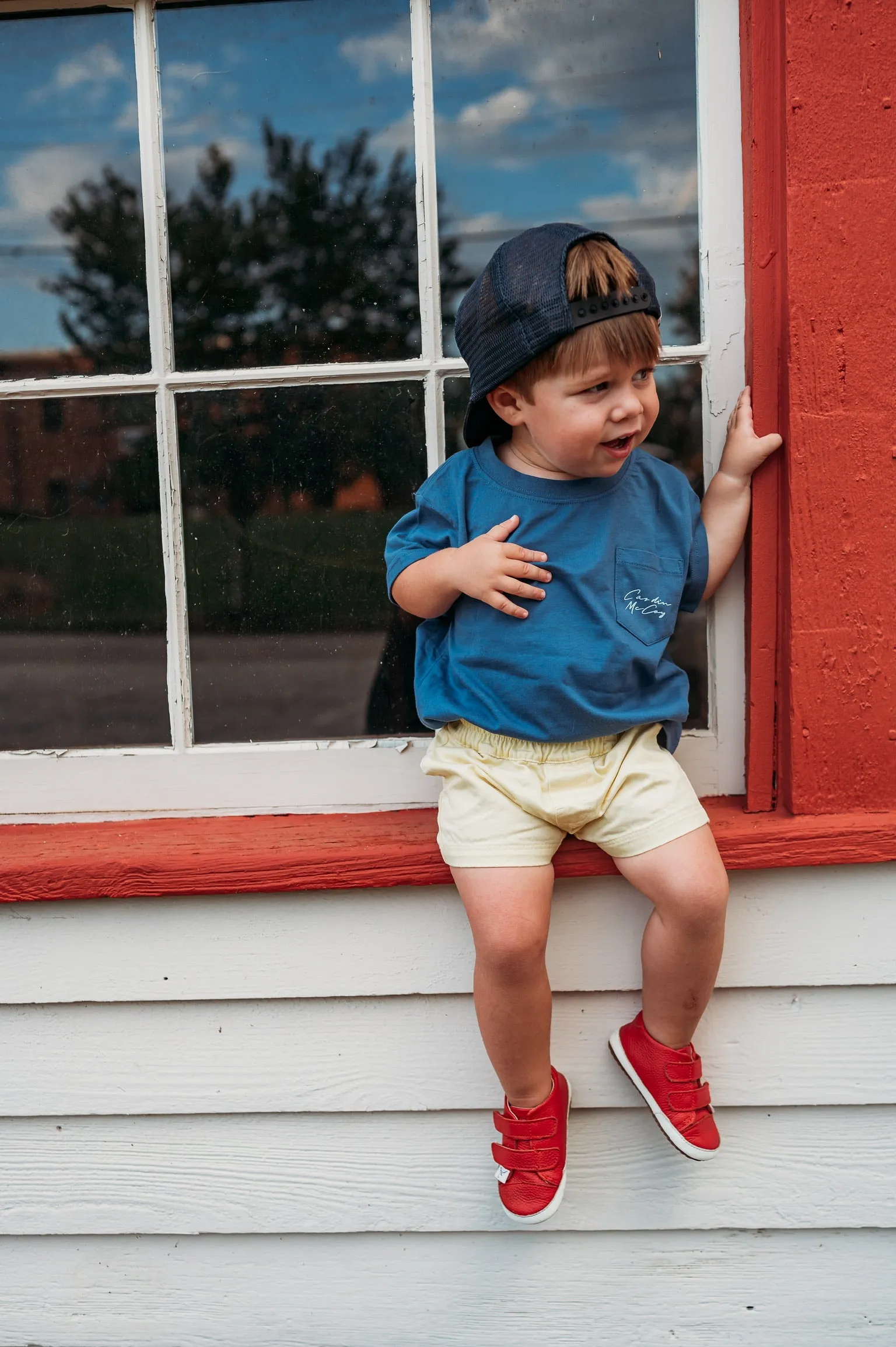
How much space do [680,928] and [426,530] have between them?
0.62 meters

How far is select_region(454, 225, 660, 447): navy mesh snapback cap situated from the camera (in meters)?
1.27

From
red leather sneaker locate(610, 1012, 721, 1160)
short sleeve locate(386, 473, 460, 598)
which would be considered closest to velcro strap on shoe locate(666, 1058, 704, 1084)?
red leather sneaker locate(610, 1012, 721, 1160)

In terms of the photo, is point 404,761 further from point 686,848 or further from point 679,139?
point 679,139

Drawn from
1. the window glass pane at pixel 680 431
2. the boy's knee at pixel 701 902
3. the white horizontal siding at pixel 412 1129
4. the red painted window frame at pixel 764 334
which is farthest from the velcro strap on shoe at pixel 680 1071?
the window glass pane at pixel 680 431

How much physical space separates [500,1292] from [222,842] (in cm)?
79

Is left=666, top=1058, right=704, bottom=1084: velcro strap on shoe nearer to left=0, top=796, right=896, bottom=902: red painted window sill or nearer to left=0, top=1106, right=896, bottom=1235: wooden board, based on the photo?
left=0, top=1106, right=896, bottom=1235: wooden board

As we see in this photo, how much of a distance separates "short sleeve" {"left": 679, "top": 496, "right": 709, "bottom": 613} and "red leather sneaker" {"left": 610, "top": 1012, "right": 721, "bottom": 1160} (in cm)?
62

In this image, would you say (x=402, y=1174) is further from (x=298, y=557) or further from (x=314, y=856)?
(x=298, y=557)

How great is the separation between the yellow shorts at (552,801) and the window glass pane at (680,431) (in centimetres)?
22

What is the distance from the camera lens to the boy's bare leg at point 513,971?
1.36 m

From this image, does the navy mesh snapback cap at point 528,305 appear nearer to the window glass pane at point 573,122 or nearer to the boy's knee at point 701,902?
the window glass pane at point 573,122

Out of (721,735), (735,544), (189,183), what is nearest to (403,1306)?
(721,735)

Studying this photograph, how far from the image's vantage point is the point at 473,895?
1.39 metres

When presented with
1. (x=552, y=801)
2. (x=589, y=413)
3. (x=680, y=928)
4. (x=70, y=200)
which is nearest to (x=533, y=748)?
(x=552, y=801)
